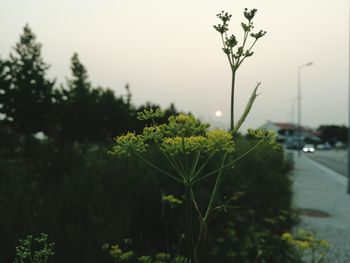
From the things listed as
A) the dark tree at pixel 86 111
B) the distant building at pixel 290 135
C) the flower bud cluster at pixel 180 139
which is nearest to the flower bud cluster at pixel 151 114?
the flower bud cluster at pixel 180 139

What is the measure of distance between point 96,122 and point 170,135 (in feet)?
118

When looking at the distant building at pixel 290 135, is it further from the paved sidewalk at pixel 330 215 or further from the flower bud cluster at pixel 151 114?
the flower bud cluster at pixel 151 114

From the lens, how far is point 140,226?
17.4 feet

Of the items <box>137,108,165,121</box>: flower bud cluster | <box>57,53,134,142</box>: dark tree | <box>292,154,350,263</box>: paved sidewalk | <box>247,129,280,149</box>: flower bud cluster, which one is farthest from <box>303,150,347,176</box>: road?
<box>137,108,165,121</box>: flower bud cluster

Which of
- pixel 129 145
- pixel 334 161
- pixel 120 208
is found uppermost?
pixel 129 145

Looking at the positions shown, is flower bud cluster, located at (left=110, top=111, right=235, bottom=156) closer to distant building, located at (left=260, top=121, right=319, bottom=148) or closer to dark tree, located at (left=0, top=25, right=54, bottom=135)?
dark tree, located at (left=0, top=25, right=54, bottom=135)

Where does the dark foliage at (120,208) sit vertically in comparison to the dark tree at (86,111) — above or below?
below

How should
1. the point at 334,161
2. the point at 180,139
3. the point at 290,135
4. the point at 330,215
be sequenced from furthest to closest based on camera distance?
the point at 290,135, the point at 334,161, the point at 330,215, the point at 180,139

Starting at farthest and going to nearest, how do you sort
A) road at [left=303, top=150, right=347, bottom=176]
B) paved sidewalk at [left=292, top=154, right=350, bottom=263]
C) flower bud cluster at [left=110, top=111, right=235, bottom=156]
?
road at [left=303, top=150, right=347, bottom=176] → paved sidewalk at [left=292, top=154, right=350, bottom=263] → flower bud cluster at [left=110, top=111, right=235, bottom=156]

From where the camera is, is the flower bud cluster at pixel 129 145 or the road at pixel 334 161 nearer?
the flower bud cluster at pixel 129 145

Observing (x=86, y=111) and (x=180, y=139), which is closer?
(x=180, y=139)

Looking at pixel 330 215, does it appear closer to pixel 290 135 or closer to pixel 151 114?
pixel 151 114

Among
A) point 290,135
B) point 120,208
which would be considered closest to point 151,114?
point 120,208

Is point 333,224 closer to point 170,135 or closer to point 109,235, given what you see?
point 109,235
